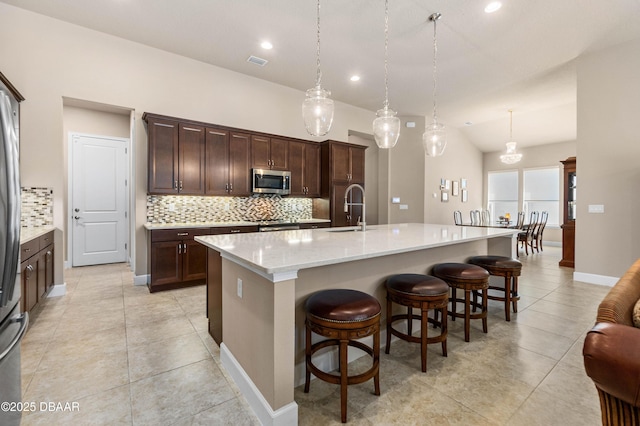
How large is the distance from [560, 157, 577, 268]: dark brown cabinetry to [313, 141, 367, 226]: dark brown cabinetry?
406 cm

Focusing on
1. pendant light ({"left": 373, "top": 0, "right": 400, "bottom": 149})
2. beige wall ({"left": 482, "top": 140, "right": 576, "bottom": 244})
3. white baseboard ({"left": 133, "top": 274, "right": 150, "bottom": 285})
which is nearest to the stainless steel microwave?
white baseboard ({"left": 133, "top": 274, "right": 150, "bottom": 285})

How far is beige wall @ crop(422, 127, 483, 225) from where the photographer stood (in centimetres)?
755

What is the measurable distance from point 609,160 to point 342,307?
5036mm

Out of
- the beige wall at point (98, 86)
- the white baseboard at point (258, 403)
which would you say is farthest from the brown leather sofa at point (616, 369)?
the beige wall at point (98, 86)

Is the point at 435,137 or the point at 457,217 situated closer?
the point at 435,137

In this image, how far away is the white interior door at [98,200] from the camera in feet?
17.2

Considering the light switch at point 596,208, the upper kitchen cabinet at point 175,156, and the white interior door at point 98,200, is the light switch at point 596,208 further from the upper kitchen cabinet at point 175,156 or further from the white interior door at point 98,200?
the white interior door at point 98,200

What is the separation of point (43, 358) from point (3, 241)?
1.76 metres

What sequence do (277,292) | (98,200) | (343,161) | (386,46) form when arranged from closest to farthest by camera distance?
1. (277,292)
2. (386,46)
3. (98,200)
4. (343,161)

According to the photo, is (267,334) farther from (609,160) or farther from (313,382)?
(609,160)

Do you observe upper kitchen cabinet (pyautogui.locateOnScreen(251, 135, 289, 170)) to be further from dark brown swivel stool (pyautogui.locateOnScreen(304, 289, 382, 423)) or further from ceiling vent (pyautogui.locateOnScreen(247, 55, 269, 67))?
dark brown swivel stool (pyautogui.locateOnScreen(304, 289, 382, 423))

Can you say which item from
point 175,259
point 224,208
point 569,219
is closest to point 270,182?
point 224,208

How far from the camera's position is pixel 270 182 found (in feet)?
16.4

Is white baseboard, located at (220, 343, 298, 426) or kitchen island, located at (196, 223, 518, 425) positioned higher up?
kitchen island, located at (196, 223, 518, 425)
